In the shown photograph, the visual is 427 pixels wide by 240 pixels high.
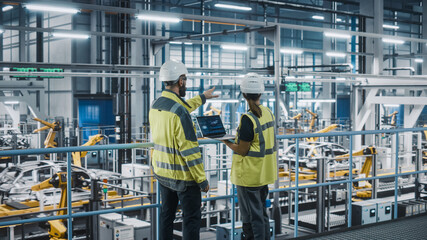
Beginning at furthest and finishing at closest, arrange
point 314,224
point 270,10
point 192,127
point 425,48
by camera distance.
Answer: point 270,10
point 425,48
point 314,224
point 192,127

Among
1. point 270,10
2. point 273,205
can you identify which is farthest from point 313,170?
point 270,10

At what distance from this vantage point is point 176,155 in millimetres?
3533

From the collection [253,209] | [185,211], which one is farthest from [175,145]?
[253,209]

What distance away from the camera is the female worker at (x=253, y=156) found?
4.00 m

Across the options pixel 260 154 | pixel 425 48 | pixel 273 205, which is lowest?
pixel 273 205

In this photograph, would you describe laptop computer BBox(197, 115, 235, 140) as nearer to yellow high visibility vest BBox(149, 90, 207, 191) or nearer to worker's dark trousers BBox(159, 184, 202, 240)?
yellow high visibility vest BBox(149, 90, 207, 191)

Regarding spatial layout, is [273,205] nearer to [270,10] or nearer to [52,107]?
[52,107]

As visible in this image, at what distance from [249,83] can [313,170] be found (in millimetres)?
9785

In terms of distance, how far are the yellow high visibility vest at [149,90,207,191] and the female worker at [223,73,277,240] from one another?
2.03 feet

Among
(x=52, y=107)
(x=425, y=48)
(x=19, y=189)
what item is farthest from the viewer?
(x=52, y=107)

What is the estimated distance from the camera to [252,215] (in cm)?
413

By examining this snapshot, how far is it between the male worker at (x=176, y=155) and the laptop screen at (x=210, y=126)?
34 centimetres

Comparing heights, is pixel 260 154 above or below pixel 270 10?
below

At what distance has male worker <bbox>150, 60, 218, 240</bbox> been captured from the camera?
3.44m
